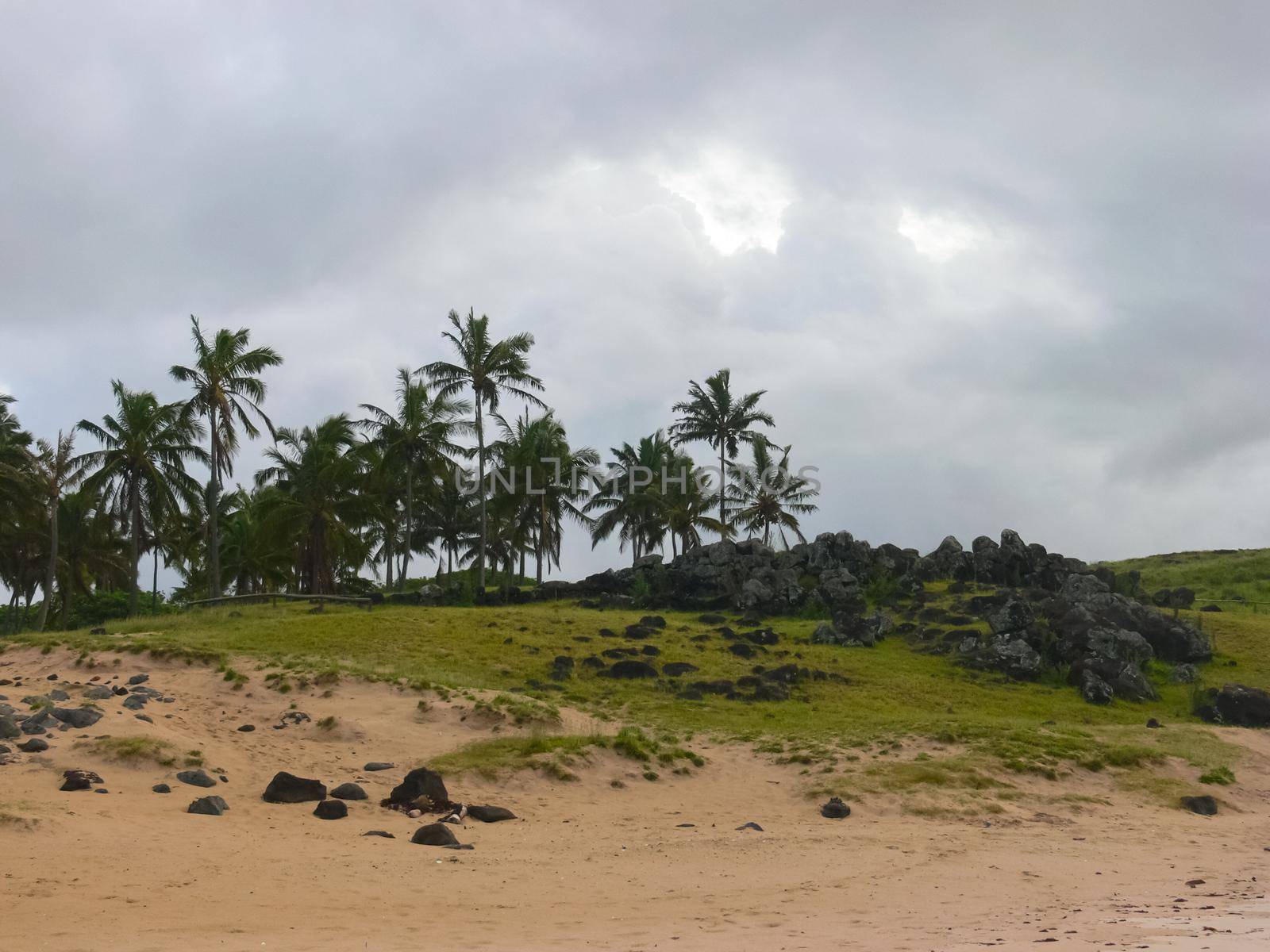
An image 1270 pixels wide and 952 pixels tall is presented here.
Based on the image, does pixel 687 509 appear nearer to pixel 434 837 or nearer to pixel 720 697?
pixel 720 697

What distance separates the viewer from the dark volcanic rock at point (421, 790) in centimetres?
1633

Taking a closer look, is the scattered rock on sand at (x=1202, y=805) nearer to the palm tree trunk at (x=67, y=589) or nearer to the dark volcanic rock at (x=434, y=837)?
the dark volcanic rock at (x=434, y=837)

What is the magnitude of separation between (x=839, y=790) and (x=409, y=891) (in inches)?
397

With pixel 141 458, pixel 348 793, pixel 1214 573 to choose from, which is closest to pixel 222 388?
pixel 141 458

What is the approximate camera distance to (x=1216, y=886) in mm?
12375

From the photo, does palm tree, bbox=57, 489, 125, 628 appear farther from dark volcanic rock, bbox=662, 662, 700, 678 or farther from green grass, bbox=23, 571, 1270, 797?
dark volcanic rock, bbox=662, 662, 700, 678

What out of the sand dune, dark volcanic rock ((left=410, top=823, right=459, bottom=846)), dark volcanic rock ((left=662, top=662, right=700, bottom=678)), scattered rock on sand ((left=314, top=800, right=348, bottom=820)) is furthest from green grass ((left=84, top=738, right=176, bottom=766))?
dark volcanic rock ((left=662, top=662, right=700, bottom=678))

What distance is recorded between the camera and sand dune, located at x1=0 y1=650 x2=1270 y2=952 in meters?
9.34

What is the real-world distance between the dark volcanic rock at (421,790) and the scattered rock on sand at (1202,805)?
14.4 meters

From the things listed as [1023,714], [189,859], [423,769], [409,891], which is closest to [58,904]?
[189,859]

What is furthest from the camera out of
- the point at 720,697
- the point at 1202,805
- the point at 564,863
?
the point at 720,697

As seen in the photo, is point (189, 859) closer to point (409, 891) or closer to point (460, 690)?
point (409, 891)

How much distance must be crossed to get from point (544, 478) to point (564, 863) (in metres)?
37.0

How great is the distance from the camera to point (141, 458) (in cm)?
3819
